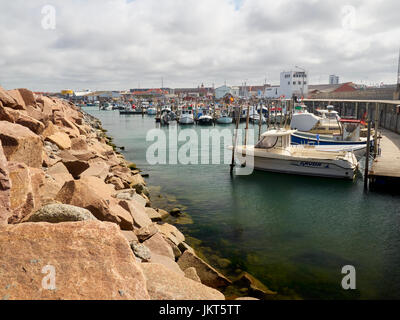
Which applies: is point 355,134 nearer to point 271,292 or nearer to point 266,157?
point 266,157

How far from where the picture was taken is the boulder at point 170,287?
540 centimetres

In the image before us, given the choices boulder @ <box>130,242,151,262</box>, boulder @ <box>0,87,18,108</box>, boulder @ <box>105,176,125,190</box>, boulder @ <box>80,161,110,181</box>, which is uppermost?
boulder @ <box>0,87,18,108</box>

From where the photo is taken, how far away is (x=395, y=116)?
1500 inches

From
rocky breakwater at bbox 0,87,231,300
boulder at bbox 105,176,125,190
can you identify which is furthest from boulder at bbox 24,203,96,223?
boulder at bbox 105,176,125,190

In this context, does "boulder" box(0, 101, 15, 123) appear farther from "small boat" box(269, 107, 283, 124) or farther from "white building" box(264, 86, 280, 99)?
"white building" box(264, 86, 280, 99)

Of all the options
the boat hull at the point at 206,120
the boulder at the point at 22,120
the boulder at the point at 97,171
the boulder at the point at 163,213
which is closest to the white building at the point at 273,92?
the boat hull at the point at 206,120

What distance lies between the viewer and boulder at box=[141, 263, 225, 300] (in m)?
5.40

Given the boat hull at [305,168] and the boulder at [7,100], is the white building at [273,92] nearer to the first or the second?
the boat hull at [305,168]

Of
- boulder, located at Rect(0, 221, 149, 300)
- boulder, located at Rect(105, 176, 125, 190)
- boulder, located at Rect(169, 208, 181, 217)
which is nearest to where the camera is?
boulder, located at Rect(0, 221, 149, 300)

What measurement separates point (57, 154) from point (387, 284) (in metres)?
13.6

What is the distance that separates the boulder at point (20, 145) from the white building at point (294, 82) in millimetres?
106357

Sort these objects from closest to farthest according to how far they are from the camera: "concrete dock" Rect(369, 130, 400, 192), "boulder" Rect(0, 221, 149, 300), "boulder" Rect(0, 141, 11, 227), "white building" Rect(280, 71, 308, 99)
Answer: "boulder" Rect(0, 221, 149, 300)
"boulder" Rect(0, 141, 11, 227)
"concrete dock" Rect(369, 130, 400, 192)
"white building" Rect(280, 71, 308, 99)

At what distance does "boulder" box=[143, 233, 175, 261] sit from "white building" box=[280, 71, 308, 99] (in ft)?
349

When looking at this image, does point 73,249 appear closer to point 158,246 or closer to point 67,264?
point 67,264
